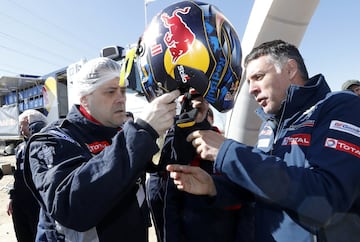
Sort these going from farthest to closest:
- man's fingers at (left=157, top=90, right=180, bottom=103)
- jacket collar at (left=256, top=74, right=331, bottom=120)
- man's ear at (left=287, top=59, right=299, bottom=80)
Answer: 1. man's ear at (left=287, top=59, right=299, bottom=80)
2. jacket collar at (left=256, top=74, right=331, bottom=120)
3. man's fingers at (left=157, top=90, right=180, bottom=103)

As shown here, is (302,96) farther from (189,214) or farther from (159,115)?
(189,214)

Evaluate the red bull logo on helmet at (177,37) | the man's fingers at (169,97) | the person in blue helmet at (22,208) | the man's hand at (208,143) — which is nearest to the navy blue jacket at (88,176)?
the man's fingers at (169,97)

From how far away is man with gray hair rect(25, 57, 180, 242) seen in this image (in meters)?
1.08

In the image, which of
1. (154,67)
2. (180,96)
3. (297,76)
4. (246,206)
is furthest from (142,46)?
(246,206)

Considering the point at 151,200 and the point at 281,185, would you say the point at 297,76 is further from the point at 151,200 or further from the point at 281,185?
the point at 151,200

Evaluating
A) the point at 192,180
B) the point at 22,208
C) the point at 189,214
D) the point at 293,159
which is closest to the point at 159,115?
the point at 192,180

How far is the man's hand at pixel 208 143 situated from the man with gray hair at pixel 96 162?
19 cm

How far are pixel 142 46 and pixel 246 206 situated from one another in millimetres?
1116

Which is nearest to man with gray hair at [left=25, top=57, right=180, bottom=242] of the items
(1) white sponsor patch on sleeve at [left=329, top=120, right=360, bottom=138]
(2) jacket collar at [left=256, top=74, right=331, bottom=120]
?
(2) jacket collar at [left=256, top=74, right=331, bottom=120]

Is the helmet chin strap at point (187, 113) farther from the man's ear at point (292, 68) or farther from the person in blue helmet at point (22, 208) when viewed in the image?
the person in blue helmet at point (22, 208)

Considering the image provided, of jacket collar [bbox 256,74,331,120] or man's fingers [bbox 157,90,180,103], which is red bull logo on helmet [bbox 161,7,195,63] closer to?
man's fingers [bbox 157,90,180,103]

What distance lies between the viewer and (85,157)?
1299 mm

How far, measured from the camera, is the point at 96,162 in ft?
3.67

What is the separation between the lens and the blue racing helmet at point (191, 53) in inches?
48.1
